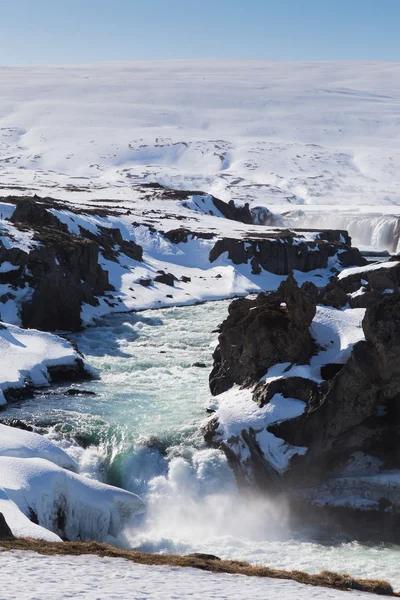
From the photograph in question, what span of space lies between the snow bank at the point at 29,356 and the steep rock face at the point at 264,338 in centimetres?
942

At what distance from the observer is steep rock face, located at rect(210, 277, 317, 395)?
3256 cm

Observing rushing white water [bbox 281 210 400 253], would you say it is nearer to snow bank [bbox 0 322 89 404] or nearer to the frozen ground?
snow bank [bbox 0 322 89 404]

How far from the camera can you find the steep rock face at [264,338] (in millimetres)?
32562

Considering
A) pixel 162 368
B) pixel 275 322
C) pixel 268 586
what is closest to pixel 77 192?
pixel 162 368

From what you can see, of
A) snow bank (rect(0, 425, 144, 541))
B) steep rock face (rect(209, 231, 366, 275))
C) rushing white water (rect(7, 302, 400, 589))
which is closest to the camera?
snow bank (rect(0, 425, 144, 541))

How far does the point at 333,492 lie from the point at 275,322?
307 inches

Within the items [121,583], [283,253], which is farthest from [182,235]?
[121,583]

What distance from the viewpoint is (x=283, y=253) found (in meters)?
84.6

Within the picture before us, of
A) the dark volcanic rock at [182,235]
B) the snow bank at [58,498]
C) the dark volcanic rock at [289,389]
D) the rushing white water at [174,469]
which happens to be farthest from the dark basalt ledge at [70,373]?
the dark volcanic rock at [182,235]

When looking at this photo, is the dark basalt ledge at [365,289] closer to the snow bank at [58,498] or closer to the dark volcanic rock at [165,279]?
the snow bank at [58,498]

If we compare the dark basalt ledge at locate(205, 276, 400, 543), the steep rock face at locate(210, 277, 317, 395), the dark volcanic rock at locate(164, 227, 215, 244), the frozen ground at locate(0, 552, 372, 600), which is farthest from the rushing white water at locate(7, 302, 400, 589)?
the dark volcanic rock at locate(164, 227, 215, 244)

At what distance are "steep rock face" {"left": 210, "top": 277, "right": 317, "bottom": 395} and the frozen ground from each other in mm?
15133

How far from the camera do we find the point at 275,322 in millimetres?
33438

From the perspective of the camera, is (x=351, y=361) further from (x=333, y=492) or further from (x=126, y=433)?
(x=126, y=433)
